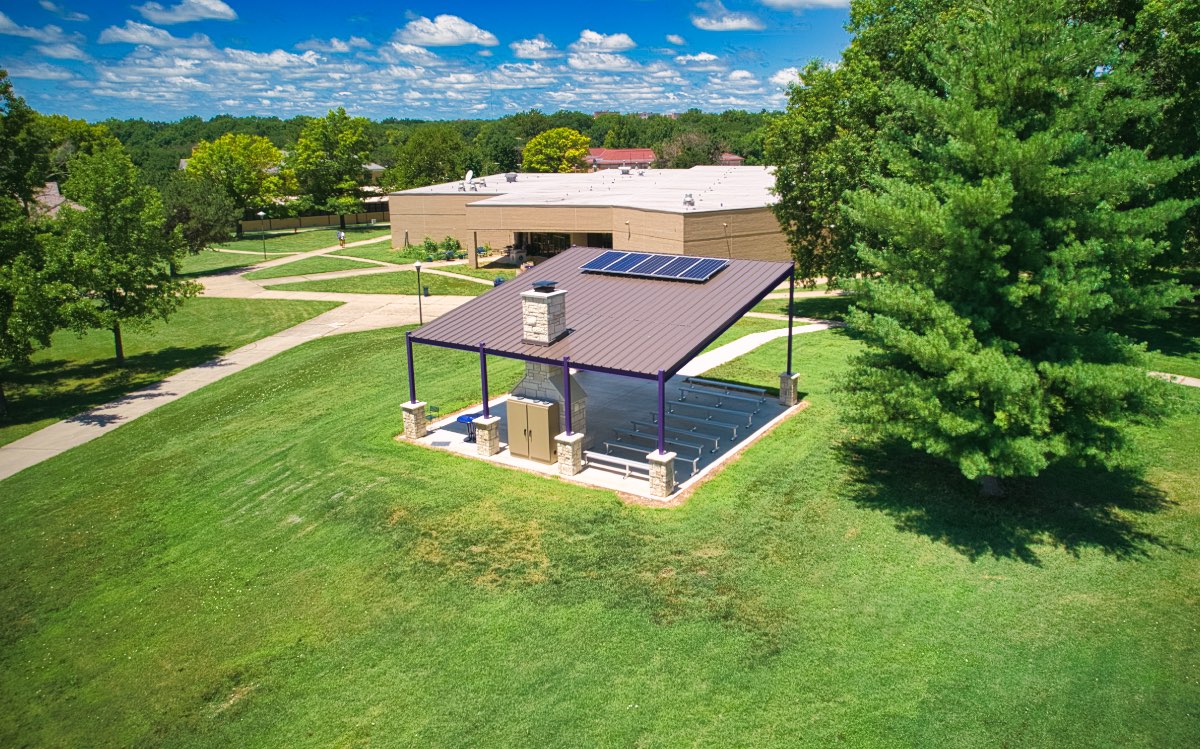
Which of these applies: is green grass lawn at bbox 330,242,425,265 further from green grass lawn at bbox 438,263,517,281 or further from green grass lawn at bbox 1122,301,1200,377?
green grass lawn at bbox 1122,301,1200,377

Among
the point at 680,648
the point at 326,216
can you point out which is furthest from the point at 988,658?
the point at 326,216

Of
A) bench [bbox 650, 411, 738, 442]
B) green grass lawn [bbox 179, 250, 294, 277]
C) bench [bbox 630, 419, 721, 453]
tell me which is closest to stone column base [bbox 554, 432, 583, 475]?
bench [bbox 630, 419, 721, 453]

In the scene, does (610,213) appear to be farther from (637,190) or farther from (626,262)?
(626,262)

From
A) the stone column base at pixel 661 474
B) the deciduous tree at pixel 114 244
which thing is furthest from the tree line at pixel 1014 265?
the deciduous tree at pixel 114 244

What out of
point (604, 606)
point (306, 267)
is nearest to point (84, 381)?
point (306, 267)

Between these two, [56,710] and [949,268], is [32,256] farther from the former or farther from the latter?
[949,268]
